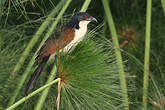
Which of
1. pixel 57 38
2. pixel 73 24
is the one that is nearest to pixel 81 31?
pixel 73 24

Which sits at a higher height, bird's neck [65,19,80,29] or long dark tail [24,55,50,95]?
bird's neck [65,19,80,29]

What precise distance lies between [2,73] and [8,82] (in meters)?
0.07

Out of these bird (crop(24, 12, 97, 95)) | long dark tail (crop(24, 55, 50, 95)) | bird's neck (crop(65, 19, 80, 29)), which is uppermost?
bird's neck (crop(65, 19, 80, 29))

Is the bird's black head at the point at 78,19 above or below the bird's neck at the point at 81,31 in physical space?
above

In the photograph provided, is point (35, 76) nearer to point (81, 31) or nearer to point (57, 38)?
point (57, 38)

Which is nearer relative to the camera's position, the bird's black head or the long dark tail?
the long dark tail

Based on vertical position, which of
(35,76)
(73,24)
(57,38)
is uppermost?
(73,24)

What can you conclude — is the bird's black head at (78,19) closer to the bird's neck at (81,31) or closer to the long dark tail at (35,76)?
the bird's neck at (81,31)

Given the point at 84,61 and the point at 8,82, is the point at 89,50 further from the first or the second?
the point at 8,82

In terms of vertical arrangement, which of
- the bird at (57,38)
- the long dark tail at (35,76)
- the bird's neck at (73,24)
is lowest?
the long dark tail at (35,76)

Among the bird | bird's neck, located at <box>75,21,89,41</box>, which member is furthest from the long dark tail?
bird's neck, located at <box>75,21,89,41</box>

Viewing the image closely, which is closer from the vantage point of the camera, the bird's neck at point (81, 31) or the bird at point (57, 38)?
the bird at point (57, 38)

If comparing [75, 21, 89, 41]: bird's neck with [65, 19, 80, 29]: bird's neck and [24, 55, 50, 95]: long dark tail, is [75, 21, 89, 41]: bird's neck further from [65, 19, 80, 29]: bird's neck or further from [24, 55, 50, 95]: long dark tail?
[24, 55, 50, 95]: long dark tail

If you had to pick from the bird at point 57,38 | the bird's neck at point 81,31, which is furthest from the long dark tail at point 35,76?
the bird's neck at point 81,31
